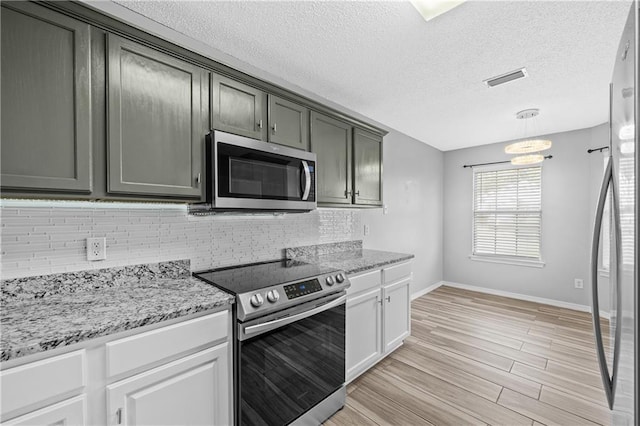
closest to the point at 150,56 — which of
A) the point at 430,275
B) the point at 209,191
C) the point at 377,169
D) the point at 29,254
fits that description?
the point at 209,191

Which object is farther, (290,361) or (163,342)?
(290,361)

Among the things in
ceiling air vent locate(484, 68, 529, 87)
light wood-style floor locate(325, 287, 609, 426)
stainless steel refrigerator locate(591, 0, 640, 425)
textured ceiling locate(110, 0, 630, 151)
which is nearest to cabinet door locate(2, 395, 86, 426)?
light wood-style floor locate(325, 287, 609, 426)

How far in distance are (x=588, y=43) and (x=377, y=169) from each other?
178cm

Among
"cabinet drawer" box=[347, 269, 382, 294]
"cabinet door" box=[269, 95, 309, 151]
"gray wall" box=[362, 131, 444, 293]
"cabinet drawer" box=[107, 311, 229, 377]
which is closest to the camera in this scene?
"cabinet drawer" box=[107, 311, 229, 377]

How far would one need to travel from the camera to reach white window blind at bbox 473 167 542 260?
4277 mm

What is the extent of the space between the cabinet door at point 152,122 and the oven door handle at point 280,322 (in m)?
0.81

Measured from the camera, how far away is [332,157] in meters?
2.51

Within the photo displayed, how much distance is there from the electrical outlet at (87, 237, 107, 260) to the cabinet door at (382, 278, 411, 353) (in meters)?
2.00

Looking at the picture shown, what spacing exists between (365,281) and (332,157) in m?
1.11

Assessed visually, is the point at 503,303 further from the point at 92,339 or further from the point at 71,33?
the point at 71,33

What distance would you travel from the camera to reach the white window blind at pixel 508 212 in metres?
4.28

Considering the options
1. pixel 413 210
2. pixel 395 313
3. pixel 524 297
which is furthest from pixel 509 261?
pixel 395 313

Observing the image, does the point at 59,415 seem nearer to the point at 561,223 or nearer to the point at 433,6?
the point at 433,6

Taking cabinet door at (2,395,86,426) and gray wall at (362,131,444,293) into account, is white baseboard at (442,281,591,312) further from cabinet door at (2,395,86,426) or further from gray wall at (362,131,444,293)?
cabinet door at (2,395,86,426)
